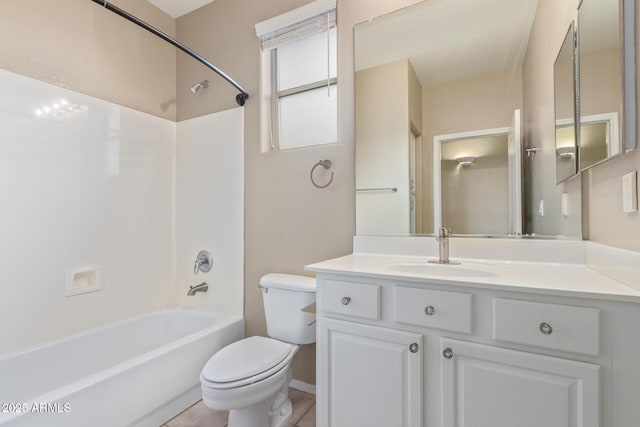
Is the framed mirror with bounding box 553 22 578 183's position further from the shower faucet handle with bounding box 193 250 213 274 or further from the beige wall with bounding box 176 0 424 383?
the shower faucet handle with bounding box 193 250 213 274

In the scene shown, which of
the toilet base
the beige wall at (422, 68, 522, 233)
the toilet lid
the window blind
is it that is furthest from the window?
the toilet base

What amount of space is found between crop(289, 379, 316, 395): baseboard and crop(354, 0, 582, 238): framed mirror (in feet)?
3.43

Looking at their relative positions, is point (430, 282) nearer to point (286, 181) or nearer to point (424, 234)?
point (424, 234)

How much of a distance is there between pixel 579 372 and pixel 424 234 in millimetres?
807

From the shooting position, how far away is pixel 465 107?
4.66ft

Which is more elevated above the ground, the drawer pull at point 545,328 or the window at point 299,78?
the window at point 299,78

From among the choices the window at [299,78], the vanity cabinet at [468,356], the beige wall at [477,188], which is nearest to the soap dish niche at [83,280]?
the window at [299,78]

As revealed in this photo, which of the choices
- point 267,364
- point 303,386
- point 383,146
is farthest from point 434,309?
point 303,386

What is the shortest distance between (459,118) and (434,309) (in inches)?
38.3

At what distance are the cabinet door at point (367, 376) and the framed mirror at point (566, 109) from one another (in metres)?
0.91

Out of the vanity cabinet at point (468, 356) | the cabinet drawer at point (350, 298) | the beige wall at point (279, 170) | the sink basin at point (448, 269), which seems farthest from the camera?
the beige wall at point (279, 170)

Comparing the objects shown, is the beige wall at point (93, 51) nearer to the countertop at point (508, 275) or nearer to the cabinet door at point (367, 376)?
the countertop at point (508, 275)

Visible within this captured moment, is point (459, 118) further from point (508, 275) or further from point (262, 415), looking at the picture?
point (262, 415)

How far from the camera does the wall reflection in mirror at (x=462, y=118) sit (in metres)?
1.27
